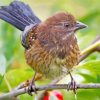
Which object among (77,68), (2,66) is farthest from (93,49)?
(2,66)

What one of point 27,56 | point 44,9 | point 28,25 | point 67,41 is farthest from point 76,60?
point 44,9

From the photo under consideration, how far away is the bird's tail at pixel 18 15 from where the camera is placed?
321cm

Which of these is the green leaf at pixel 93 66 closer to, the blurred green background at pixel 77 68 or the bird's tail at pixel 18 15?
the blurred green background at pixel 77 68

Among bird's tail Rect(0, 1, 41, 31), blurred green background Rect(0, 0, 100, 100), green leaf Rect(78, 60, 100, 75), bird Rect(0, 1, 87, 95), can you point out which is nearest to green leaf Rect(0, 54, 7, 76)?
blurred green background Rect(0, 0, 100, 100)

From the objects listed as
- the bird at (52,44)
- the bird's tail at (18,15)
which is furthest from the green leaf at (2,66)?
the bird's tail at (18,15)

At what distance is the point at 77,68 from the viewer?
253 cm

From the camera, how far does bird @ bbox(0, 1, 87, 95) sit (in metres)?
2.74

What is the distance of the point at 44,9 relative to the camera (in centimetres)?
536

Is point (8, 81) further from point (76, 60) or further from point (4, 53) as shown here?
point (76, 60)

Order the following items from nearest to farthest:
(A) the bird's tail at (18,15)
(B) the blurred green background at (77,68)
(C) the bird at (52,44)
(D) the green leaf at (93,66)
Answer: (D) the green leaf at (93,66), (B) the blurred green background at (77,68), (C) the bird at (52,44), (A) the bird's tail at (18,15)

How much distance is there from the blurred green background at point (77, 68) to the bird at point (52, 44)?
2.7 inches

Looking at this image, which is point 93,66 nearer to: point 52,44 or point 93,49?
point 93,49

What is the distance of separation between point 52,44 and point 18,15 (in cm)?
52

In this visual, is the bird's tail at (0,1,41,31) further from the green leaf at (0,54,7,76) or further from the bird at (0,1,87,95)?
the green leaf at (0,54,7,76)
